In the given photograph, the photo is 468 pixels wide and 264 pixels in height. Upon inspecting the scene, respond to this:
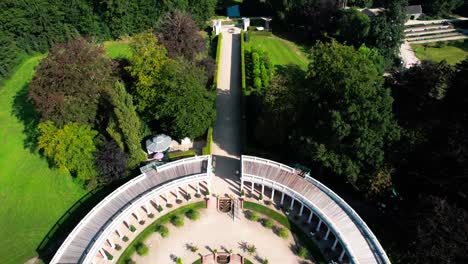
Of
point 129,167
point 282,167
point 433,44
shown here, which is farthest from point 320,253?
point 433,44

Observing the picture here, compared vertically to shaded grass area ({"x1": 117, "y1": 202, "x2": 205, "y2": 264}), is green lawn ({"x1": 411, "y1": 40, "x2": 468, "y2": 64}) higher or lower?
higher

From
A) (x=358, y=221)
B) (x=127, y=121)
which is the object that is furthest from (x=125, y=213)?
(x=358, y=221)

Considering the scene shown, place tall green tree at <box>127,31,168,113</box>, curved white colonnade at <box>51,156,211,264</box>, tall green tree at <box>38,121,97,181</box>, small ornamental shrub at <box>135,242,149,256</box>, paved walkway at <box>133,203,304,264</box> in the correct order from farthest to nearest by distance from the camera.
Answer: tall green tree at <box>127,31,168,113</box> → tall green tree at <box>38,121,97,181</box> → paved walkway at <box>133,203,304,264</box> → small ornamental shrub at <box>135,242,149,256</box> → curved white colonnade at <box>51,156,211,264</box>

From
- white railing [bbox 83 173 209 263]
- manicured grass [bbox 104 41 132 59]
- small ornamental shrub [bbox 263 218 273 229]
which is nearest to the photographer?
white railing [bbox 83 173 209 263]

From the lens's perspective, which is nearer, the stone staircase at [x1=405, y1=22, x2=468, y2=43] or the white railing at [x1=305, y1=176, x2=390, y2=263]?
the white railing at [x1=305, y1=176, x2=390, y2=263]

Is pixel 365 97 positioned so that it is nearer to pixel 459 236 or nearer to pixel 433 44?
pixel 459 236

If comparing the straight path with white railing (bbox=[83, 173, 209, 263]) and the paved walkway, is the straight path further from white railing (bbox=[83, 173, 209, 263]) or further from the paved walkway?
the paved walkway

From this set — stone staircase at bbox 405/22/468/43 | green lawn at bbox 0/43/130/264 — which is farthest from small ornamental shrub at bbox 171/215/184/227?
stone staircase at bbox 405/22/468/43
